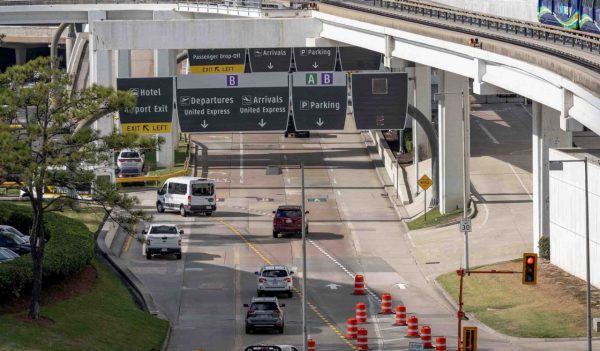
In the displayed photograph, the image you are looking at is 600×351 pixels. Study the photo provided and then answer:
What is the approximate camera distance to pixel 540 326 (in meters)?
50.4

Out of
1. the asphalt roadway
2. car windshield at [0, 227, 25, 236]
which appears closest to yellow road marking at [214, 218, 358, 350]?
the asphalt roadway

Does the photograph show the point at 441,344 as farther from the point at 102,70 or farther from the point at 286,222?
the point at 102,70

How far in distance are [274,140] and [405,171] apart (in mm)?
17139

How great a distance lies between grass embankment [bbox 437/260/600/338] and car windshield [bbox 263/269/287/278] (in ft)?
20.8

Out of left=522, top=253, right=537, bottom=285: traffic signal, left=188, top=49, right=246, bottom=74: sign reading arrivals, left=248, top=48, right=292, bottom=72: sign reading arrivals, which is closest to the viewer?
left=522, top=253, right=537, bottom=285: traffic signal

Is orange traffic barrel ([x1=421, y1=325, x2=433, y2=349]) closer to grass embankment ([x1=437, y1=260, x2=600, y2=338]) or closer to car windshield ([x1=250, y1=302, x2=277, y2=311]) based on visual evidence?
grass embankment ([x1=437, y1=260, x2=600, y2=338])

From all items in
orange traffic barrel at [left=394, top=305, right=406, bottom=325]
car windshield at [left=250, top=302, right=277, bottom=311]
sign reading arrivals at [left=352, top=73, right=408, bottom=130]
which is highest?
sign reading arrivals at [left=352, top=73, right=408, bottom=130]

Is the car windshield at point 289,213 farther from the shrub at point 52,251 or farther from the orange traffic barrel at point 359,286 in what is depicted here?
the orange traffic barrel at point 359,286

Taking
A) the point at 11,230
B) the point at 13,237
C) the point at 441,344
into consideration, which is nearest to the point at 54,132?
the point at 13,237

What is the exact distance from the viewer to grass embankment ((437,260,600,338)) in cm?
5028

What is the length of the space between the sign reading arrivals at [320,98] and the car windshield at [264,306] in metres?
26.1

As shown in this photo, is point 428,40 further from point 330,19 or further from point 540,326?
point 540,326

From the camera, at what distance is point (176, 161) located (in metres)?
92.2

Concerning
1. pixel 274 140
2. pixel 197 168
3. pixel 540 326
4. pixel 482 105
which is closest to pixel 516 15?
pixel 482 105
